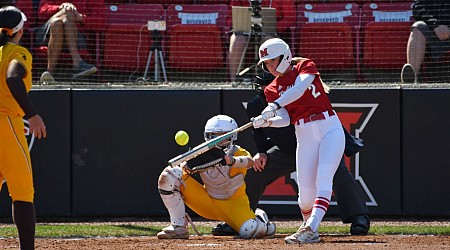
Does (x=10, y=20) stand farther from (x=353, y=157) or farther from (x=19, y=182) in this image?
(x=353, y=157)

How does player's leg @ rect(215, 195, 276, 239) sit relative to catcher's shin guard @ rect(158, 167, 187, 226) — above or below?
below

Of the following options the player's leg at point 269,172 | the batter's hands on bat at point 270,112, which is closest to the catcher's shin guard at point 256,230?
the player's leg at point 269,172

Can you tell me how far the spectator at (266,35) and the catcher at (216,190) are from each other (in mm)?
2817

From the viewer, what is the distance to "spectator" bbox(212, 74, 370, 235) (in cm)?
798

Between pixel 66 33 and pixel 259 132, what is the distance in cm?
342

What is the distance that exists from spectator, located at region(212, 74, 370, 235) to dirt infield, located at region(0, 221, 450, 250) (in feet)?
0.70

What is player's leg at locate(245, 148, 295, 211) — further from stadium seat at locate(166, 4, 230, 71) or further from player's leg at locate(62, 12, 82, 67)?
player's leg at locate(62, 12, 82, 67)

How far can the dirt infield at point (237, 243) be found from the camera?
22.1ft

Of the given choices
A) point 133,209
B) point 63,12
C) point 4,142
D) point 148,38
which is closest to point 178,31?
point 148,38

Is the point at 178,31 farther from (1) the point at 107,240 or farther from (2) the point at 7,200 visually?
(1) the point at 107,240

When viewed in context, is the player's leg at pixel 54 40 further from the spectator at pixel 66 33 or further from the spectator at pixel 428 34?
the spectator at pixel 428 34

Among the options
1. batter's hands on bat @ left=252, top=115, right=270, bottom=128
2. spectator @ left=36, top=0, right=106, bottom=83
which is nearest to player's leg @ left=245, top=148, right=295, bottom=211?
batter's hands on bat @ left=252, top=115, right=270, bottom=128

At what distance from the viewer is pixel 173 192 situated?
7.63m

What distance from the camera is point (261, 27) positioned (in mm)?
10492
